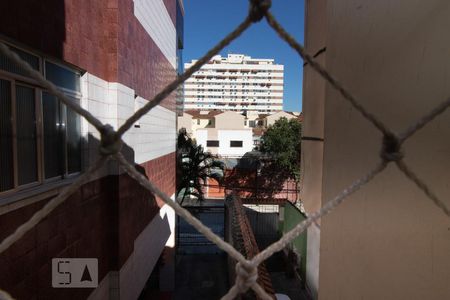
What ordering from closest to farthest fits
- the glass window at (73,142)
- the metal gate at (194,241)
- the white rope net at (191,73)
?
1. the white rope net at (191,73)
2. the glass window at (73,142)
3. the metal gate at (194,241)

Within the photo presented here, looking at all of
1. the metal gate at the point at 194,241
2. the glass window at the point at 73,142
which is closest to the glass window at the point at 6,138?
the glass window at the point at 73,142

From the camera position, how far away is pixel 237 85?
192 feet

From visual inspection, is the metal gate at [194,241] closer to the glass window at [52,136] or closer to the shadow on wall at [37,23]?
the glass window at [52,136]

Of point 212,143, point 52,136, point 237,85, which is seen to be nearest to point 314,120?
point 52,136

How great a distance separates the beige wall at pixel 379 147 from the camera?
2.83 ft

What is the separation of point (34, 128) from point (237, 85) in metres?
57.9

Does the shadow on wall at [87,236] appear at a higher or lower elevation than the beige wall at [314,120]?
lower

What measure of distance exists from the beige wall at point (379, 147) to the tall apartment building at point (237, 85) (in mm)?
57632

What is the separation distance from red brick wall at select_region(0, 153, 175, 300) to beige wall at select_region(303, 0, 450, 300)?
6.56ft

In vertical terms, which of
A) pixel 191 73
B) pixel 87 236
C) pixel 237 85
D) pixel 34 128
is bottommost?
pixel 87 236

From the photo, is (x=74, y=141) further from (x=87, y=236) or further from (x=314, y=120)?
(x=314, y=120)

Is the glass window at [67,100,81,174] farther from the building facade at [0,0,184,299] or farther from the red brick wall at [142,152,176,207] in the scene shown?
the red brick wall at [142,152,176,207]

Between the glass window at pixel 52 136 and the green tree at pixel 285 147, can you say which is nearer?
the glass window at pixel 52 136

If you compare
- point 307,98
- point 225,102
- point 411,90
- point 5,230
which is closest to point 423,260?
point 411,90
